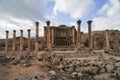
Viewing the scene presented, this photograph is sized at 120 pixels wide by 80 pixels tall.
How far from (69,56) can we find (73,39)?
791 inches

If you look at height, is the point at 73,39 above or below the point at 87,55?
above

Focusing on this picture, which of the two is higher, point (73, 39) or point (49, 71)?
point (73, 39)

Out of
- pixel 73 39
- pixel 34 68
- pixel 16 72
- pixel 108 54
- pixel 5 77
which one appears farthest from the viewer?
pixel 73 39

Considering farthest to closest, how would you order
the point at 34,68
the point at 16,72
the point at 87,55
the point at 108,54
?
the point at 108,54, the point at 87,55, the point at 34,68, the point at 16,72

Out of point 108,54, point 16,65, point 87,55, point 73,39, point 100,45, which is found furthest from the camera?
point 100,45

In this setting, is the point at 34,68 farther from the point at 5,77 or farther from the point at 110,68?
the point at 110,68

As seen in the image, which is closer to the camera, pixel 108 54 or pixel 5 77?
pixel 5 77

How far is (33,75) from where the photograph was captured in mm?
22000

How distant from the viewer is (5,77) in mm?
21312

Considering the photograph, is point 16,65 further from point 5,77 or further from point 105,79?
point 105,79

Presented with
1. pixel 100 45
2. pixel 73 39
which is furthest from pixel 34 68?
pixel 100 45

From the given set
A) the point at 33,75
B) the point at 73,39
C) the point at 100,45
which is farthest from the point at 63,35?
the point at 33,75

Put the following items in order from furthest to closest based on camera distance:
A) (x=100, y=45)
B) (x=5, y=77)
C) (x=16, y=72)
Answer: (x=100, y=45), (x=16, y=72), (x=5, y=77)

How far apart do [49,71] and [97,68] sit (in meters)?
5.83
